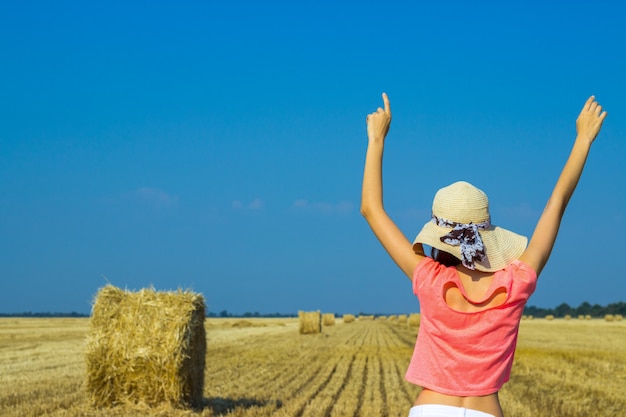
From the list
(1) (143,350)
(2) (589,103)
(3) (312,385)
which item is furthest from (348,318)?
(2) (589,103)

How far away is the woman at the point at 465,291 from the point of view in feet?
7.71

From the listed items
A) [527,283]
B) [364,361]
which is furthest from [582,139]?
[364,361]

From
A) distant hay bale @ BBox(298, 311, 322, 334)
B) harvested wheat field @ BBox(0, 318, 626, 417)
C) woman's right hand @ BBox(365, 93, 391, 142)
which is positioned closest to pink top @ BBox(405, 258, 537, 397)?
woman's right hand @ BBox(365, 93, 391, 142)

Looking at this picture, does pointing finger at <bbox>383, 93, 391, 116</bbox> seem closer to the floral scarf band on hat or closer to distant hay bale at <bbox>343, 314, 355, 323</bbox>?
the floral scarf band on hat

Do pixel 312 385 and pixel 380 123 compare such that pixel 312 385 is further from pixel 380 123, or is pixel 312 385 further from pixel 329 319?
pixel 329 319

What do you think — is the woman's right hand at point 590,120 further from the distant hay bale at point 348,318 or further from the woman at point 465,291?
the distant hay bale at point 348,318

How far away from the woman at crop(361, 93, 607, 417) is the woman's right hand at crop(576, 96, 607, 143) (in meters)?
0.36

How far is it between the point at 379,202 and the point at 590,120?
792mm

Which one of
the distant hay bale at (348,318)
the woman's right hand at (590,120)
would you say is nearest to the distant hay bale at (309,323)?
the distant hay bale at (348,318)

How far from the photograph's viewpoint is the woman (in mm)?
2350

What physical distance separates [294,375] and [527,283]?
1296 centimetres

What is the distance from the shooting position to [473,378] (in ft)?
7.73

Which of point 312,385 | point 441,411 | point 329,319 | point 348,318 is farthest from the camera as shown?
point 348,318

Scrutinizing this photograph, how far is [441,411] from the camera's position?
2297 mm
